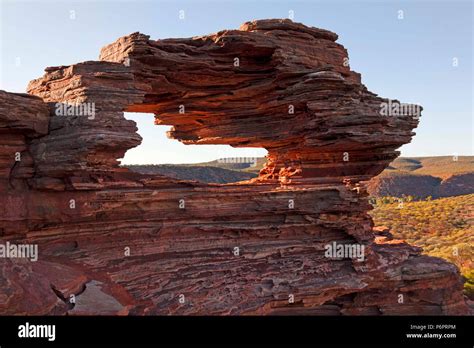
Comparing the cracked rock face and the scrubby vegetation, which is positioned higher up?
the cracked rock face

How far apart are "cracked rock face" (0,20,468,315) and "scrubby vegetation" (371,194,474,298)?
48.2 ft

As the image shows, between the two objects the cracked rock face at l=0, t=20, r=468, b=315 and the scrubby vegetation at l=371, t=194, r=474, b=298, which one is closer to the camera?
the cracked rock face at l=0, t=20, r=468, b=315

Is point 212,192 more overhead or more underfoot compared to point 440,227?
more overhead

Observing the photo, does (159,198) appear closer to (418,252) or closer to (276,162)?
(276,162)

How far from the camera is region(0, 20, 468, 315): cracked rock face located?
16234 millimetres

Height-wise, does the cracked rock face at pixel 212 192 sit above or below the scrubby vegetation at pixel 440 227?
above

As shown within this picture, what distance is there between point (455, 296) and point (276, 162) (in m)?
11.2

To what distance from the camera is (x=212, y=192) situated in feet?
63.1

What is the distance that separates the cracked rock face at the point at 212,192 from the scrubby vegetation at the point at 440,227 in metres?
14.7

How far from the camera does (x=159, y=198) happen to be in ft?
59.8

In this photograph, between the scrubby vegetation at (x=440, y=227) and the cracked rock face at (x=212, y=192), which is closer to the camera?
the cracked rock face at (x=212, y=192)

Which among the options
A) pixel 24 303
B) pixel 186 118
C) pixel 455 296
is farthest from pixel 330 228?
pixel 24 303

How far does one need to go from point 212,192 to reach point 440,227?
39200mm

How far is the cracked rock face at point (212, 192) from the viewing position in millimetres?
16234
